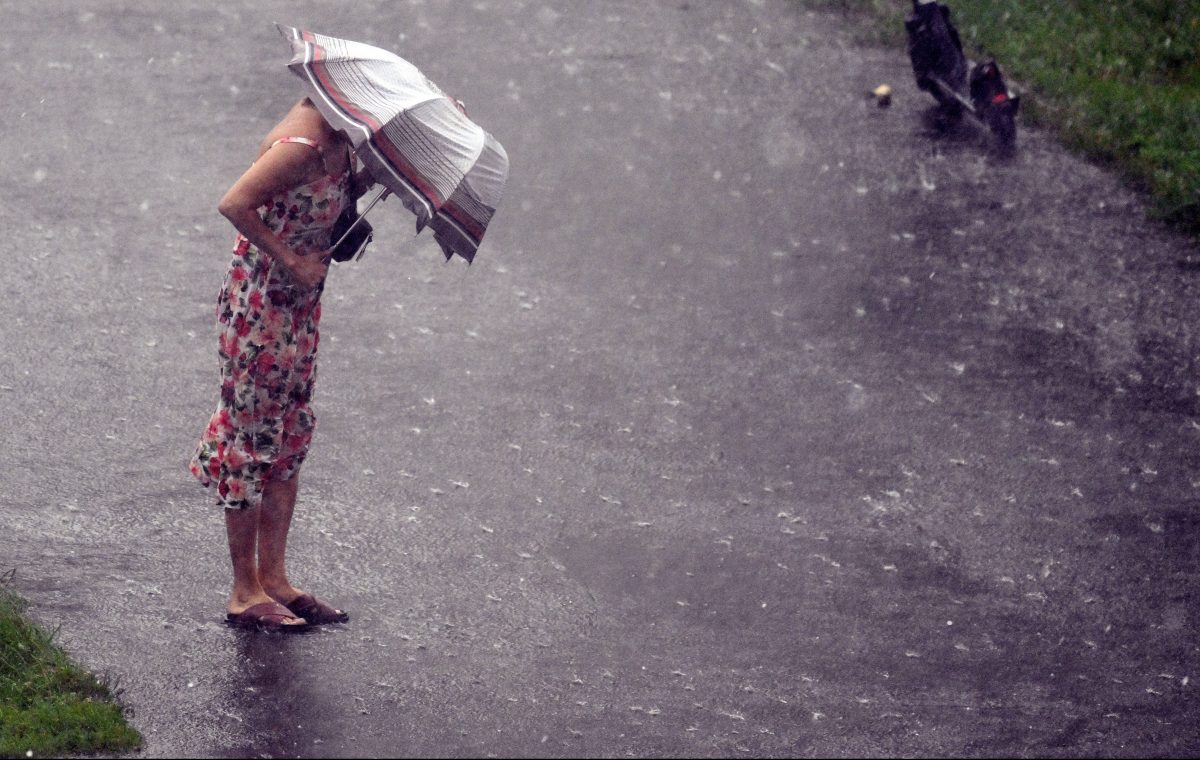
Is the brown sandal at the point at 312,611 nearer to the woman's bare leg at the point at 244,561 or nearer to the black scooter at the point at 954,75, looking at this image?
the woman's bare leg at the point at 244,561

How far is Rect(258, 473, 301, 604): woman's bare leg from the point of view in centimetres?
493

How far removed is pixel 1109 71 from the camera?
11125 mm

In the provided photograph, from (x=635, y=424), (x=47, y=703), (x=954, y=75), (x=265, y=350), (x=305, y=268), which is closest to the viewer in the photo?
(x=47, y=703)

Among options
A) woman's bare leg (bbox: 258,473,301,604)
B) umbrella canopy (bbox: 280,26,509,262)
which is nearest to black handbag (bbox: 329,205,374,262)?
umbrella canopy (bbox: 280,26,509,262)

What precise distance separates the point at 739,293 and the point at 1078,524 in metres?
2.51

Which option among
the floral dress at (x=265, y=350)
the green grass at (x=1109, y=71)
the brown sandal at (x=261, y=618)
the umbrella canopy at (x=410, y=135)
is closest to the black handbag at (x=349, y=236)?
the floral dress at (x=265, y=350)

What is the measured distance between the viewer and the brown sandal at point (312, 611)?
16.5 feet

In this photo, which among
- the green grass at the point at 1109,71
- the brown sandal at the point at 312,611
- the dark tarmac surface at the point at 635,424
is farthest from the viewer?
the green grass at the point at 1109,71

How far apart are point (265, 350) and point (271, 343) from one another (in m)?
0.03

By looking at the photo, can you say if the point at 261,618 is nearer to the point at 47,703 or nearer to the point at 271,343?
the point at 47,703

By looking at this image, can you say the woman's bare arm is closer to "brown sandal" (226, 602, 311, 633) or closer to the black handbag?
the black handbag

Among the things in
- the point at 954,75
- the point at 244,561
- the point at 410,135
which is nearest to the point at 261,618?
the point at 244,561

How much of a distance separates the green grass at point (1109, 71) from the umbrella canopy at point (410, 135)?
5903 mm

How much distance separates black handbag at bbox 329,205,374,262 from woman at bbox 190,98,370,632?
30 mm
